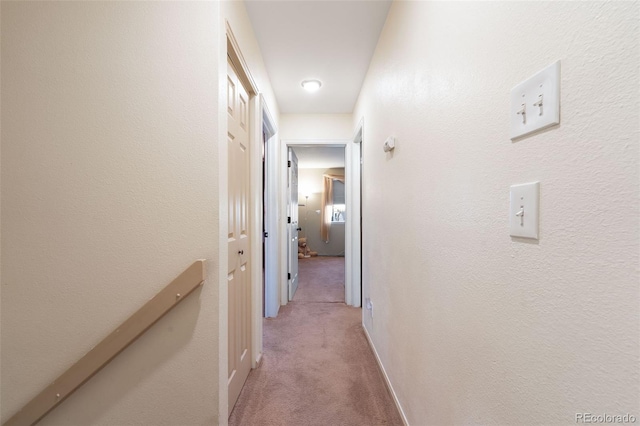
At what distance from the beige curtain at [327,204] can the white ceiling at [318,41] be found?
442 centimetres

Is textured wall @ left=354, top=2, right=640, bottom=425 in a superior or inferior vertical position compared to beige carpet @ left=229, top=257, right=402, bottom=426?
superior

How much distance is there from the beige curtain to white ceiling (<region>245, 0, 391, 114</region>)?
4424mm

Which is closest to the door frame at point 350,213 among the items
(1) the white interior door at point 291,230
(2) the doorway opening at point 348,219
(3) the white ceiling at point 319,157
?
(2) the doorway opening at point 348,219

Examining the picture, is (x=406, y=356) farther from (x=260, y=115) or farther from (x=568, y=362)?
(x=260, y=115)

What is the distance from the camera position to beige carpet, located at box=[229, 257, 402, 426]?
1.55 m

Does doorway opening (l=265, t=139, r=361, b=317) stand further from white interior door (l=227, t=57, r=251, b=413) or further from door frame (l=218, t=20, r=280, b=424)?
white interior door (l=227, t=57, r=251, b=413)

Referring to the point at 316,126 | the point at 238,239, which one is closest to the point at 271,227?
the point at 238,239

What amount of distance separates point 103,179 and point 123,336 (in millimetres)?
687

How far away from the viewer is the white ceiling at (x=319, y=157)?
5329 mm

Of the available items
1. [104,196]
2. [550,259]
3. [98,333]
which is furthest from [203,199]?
[550,259]

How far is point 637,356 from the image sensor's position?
0.44 metres

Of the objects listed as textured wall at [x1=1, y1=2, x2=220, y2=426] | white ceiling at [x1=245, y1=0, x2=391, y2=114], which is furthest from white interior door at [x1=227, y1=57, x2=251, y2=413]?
white ceiling at [x1=245, y1=0, x2=391, y2=114]

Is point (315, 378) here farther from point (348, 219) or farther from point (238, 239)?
point (348, 219)

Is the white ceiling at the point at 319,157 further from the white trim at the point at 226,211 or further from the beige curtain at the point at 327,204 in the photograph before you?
the white trim at the point at 226,211
